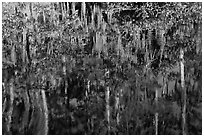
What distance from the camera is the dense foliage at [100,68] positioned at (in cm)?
258

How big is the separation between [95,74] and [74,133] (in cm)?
43

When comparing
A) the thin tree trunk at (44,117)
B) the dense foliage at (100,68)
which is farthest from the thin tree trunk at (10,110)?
the thin tree trunk at (44,117)

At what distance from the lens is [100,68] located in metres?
2.63

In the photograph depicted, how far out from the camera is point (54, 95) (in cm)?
260

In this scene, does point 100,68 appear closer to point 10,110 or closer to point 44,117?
point 44,117

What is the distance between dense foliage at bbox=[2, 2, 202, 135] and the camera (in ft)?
8.46

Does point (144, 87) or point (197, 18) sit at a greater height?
point (197, 18)

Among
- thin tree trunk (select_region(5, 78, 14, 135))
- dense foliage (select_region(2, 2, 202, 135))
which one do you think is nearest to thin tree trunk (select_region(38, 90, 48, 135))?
dense foliage (select_region(2, 2, 202, 135))

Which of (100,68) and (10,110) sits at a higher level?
(100,68)

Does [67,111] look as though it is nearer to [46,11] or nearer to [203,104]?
[46,11]

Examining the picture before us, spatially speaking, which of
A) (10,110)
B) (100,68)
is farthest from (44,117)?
(100,68)

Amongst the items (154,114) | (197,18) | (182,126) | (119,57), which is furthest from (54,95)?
(197,18)

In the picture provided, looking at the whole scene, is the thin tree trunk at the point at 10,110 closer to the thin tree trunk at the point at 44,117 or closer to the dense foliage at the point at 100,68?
the dense foliage at the point at 100,68

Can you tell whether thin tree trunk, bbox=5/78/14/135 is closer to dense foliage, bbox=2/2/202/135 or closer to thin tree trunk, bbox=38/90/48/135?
dense foliage, bbox=2/2/202/135
